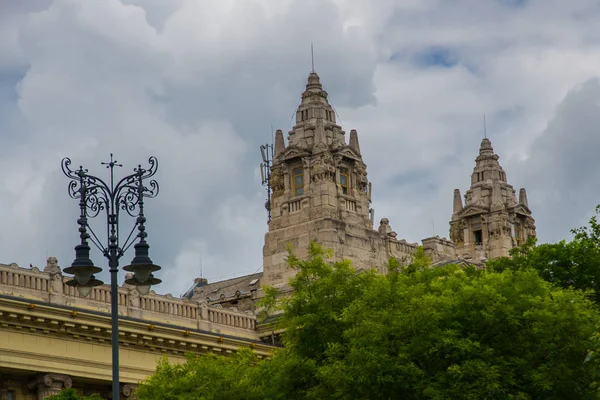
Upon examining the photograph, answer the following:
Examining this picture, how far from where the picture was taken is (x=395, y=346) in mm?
46250

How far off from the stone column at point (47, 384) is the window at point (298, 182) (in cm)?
3134

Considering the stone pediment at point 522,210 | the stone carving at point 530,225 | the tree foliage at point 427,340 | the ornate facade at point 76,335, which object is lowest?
the tree foliage at point 427,340

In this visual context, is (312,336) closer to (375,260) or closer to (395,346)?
(395,346)

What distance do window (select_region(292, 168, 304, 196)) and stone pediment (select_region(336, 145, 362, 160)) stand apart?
102 inches

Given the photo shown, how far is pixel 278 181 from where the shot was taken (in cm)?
8838

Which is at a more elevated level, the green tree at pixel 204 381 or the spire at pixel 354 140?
the spire at pixel 354 140

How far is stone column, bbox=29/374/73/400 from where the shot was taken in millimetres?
57531

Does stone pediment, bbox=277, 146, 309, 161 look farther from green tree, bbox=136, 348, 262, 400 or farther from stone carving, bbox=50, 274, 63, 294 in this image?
green tree, bbox=136, 348, 262, 400

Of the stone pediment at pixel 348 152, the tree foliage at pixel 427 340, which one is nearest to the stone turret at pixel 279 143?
the stone pediment at pixel 348 152

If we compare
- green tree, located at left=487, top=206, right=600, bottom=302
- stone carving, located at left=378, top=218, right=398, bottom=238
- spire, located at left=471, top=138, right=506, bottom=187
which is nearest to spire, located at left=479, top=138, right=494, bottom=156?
spire, located at left=471, top=138, right=506, bottom=187


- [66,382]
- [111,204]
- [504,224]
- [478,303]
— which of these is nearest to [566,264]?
[478,303]

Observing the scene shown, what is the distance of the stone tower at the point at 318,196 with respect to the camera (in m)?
85.1

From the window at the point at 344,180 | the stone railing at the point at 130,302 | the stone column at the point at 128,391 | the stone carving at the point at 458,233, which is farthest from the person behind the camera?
the stone carving at the point at 458,233

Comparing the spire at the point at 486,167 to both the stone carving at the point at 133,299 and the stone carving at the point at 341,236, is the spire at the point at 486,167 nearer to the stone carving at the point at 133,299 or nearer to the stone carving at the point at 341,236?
the stone carving at the point at 341,236
